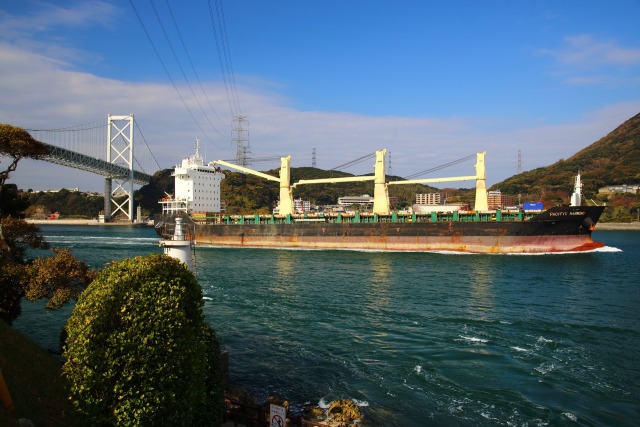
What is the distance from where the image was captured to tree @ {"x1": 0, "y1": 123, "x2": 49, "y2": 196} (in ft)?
38.5

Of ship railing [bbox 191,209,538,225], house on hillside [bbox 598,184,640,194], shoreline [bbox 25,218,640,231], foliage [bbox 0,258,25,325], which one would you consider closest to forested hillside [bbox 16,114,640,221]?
house on hillside [bbox 598,184,640,194]

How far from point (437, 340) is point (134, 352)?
34.9ft

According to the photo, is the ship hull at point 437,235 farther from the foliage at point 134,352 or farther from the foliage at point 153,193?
the foliage at point 153,193

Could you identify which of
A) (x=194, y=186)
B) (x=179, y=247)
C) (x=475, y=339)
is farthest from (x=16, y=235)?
(x=194, y=186)

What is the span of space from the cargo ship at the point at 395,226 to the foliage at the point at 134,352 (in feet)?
84.3

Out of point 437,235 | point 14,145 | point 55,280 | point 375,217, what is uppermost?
point 14,145

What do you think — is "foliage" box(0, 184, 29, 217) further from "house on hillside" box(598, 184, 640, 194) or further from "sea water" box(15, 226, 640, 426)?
"house on hillside" box(598, 184, 640, 194)

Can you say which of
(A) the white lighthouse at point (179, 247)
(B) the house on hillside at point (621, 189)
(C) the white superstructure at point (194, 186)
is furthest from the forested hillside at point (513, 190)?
(A) the white lighthouse at point (179, 247)

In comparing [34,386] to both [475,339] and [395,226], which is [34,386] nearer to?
[475,339]

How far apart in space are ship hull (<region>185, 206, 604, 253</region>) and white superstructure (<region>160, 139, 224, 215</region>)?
9.39 meters

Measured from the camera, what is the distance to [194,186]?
5694 cm

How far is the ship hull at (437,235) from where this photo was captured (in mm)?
36750

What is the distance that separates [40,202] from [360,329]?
140 m

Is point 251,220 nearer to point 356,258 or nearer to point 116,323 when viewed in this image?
point 356,258
